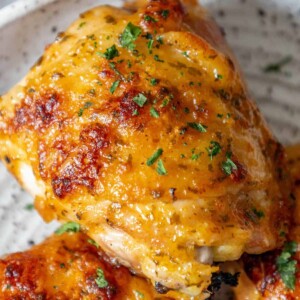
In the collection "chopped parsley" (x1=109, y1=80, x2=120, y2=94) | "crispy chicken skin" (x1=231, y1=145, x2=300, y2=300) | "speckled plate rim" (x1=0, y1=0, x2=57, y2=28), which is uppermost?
"speckled plate rim" (x1=0, y1=0, x2=57, y2=28)

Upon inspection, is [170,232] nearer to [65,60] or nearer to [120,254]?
[120,254]

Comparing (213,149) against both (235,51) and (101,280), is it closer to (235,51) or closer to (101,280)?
(101,280)

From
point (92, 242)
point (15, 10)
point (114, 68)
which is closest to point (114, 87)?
point (114, 68)

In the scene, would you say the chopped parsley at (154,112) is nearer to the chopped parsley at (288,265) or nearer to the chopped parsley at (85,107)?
the chopped parsley at (85,107)

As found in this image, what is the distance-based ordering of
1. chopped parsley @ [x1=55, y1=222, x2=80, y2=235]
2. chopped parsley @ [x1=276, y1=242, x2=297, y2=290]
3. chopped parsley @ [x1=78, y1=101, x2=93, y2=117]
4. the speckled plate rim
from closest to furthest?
chopped parsley @ [x1=78, y1=101, x2=93, y2=117] → chopped parsley @ [x1=276, y1=242, x2=297, y2=290] → chopped parsley @ [x1=55, y1=222, x2=80, y2=235] → the speckled plate rim

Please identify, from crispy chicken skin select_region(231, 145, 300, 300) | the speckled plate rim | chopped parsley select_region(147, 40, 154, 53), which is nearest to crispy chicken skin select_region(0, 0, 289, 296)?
chopped parsley select_region(147, 40, 154, 53)

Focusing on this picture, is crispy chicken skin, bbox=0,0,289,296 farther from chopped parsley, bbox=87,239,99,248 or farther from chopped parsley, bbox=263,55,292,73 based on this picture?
chopped parsley, bbox=263,55,292,73

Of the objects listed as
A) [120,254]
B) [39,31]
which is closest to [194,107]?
[120,254]
